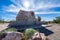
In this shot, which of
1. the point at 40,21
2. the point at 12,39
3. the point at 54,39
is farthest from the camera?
the point at 40,21

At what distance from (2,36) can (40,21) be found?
6.04 meters

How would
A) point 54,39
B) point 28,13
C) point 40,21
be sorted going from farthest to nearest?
point 40,21 → point 28,13 → point 54,39

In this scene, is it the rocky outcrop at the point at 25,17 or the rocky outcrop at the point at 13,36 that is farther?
the rocky outcrop at the point at 25,17

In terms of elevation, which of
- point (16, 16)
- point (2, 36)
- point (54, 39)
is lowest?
point (54, 39)

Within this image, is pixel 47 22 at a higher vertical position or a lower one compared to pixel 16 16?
lower

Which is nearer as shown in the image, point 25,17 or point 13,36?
point 13,36

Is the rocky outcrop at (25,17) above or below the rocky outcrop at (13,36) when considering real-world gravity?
above

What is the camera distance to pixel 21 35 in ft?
19.3

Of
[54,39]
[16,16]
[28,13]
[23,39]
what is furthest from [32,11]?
[23,39]

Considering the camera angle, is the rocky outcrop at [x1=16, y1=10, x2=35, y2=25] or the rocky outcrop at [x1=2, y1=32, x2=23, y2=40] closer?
the rocky outcrop at [x1=2, y1=32, x2=23, y2=40]

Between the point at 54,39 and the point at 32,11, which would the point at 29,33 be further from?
the point at 32,11

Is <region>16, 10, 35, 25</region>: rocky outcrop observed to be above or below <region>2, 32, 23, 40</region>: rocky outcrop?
above

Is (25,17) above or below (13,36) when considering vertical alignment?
above

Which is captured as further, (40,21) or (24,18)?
(40,21)
